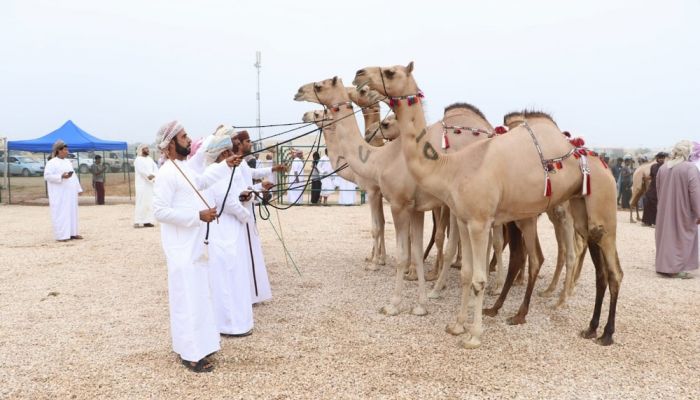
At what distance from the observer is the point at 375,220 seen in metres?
7.64

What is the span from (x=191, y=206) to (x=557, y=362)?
3.30 metres

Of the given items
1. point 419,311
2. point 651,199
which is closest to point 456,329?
point 419,311

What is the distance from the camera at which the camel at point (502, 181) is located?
455 cm

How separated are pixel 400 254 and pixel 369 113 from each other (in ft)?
10.9

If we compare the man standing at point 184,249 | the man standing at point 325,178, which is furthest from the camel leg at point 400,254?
the man standing at point 325,178

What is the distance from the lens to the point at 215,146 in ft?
14.7

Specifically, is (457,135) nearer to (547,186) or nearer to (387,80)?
(387,80)

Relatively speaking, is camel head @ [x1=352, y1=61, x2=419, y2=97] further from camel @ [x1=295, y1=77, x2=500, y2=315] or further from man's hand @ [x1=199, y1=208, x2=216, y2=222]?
man's hand @ [x1=199, y1=208, x2=216, y2=222]

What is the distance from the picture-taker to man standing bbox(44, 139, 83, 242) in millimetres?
10539

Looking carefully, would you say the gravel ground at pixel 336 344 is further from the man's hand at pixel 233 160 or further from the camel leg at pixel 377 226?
the man's hand at pixel 233 160

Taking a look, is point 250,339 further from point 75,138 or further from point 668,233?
point 75,138

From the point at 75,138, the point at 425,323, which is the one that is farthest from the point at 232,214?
the point at 75,138

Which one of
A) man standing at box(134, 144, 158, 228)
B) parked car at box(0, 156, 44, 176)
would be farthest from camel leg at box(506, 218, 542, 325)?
parked car at box(0, 156, 44, 176)

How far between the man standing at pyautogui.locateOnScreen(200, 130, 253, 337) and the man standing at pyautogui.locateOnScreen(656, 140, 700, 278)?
6247 millimetres
